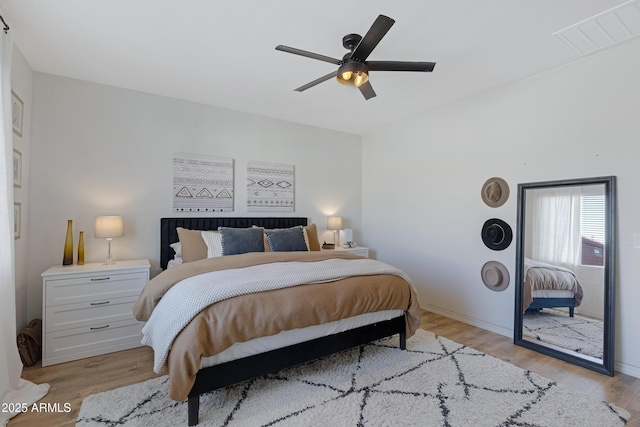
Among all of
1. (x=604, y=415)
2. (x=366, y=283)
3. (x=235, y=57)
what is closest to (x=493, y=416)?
(x=604, y=415)

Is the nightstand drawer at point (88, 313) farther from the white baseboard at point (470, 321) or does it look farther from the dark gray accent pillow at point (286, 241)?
the white baseboard at point (470, 321)

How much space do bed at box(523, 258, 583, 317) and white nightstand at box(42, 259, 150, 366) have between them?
3840 millimetres

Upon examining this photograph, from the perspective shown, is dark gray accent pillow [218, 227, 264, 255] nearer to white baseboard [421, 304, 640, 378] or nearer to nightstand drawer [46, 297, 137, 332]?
nightstand drawer [46, 297, 137, 332]

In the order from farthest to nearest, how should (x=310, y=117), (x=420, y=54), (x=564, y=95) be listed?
(x=310, y=117)
(x=564, y=95)
(x=420, y=54)

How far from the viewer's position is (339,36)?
2461mm

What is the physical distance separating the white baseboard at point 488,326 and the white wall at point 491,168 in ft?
0.03

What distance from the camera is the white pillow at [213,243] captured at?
3.35m

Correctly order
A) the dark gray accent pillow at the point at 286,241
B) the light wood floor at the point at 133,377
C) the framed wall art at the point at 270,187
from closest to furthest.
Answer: the light wood floor at the point at 133,377 < the dark gray accent pillow at the point at 286,241 < the framed wall art at the point at 270,187

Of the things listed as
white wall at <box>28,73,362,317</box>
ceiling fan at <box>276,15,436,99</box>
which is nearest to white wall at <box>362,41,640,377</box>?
ceiling fan at <box>276,15,436,99</box>

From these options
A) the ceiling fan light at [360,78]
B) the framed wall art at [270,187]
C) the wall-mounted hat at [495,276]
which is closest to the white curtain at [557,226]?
the wall-mounted hat at [495,276]

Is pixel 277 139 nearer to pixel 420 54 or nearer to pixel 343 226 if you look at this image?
pixel 343 226

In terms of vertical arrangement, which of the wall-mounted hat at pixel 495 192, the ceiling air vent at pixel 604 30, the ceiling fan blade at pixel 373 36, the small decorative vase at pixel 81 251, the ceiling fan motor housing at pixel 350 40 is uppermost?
the ceiling air vent at pixel 604 30

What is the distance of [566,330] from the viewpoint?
113 inches

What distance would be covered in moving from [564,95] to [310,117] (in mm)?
→ 2939
